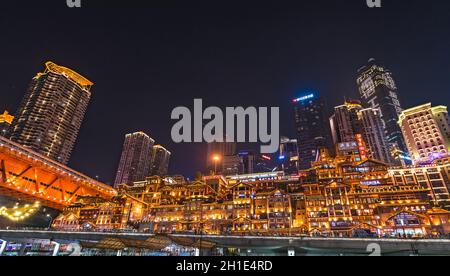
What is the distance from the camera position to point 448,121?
139625mm

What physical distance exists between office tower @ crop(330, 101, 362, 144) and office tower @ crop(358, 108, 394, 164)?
579cm

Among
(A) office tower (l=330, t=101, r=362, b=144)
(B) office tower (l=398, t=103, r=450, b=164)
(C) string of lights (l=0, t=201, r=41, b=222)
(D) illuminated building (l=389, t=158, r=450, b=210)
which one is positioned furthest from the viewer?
(A) office tower (l=330, t=101, r=362, b=144)

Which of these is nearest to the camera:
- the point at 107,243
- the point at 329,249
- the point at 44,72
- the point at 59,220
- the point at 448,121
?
the point at 107,243

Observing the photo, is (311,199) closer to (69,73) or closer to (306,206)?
(306,206)

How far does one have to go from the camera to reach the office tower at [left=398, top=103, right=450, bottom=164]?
441 ft

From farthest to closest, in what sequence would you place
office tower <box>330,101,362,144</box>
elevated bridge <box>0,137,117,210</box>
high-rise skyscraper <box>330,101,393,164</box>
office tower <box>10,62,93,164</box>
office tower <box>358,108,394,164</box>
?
office tower <box>330,101,362,144</box> → high-rise skyscraper <box>330,101,393,164</box> → office tower <box>358,108,394,164</box> → office tower <box>10,62,93,164</box> → elevated bridge <box>0,137,117,210</box>

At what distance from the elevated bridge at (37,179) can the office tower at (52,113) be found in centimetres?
4990

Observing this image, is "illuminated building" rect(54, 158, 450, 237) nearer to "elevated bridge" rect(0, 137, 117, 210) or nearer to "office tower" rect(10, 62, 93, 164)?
"elevated bridge" rect(0, 137, 117, 210)

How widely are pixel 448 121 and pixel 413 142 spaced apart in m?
20.8

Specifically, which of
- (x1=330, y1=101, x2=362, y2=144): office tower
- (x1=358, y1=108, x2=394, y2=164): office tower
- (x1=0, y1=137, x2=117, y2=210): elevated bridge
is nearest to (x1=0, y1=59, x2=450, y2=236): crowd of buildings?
(x1=0, y1=137, x2=117, y2=210): elevated bridge
